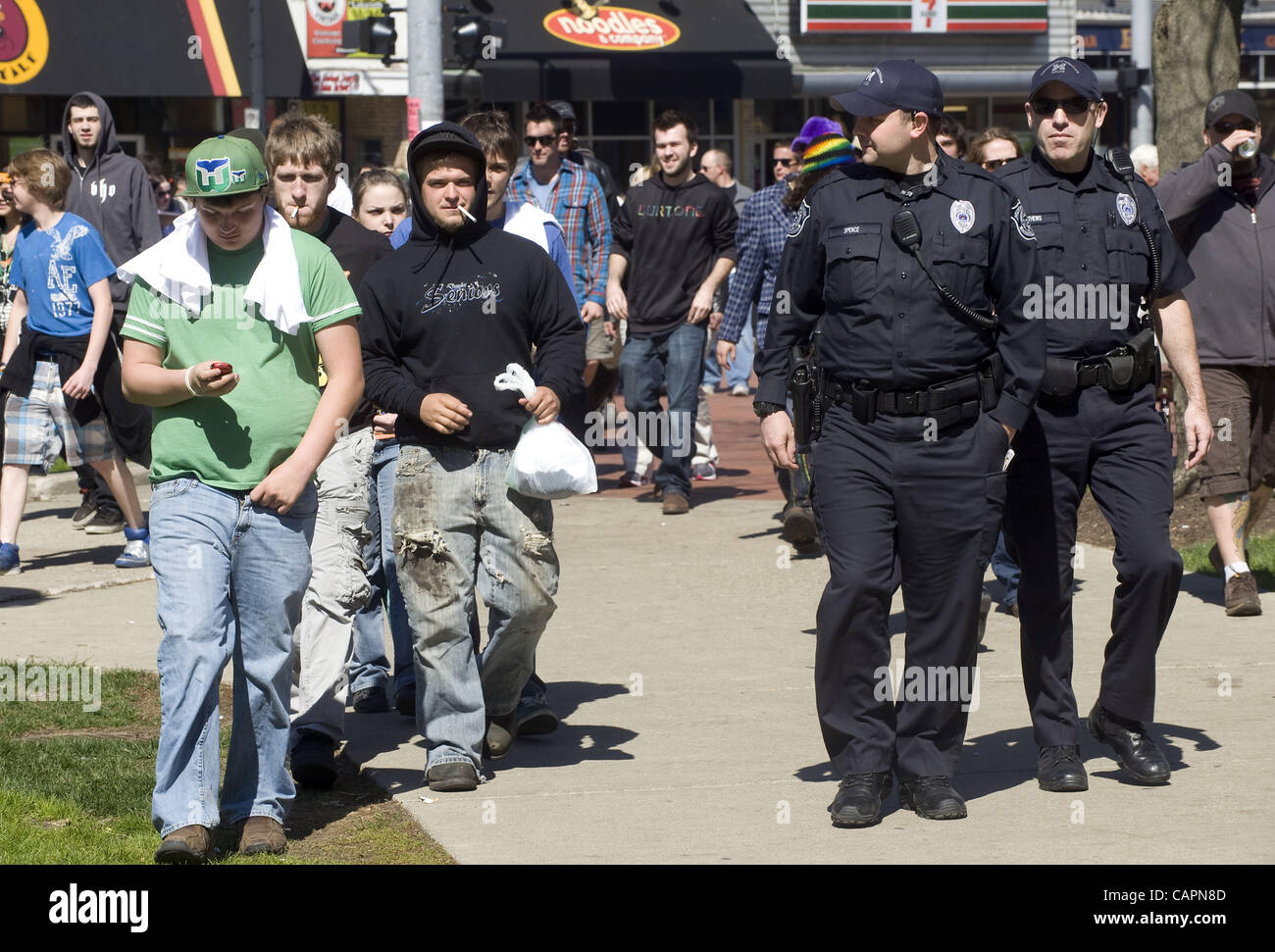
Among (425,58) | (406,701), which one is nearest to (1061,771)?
(406,701)

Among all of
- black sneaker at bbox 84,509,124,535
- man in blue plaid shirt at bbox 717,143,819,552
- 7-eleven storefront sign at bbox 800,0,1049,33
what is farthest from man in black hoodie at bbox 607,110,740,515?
7-eleven storefront sign at bbox 800,0,1049,33

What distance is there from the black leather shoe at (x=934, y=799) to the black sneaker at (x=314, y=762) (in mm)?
1785

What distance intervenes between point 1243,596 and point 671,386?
167 inches

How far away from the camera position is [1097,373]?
223 inches

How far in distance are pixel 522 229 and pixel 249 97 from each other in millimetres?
20963

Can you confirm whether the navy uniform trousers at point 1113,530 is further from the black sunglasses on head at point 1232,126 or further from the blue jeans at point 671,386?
the blue jeans at point 671,386

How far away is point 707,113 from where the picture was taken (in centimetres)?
3003

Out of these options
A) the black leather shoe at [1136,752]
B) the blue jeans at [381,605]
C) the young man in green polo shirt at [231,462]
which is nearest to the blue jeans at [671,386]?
the blue jeans at [381,605]

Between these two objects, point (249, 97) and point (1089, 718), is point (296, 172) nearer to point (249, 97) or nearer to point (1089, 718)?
point (1089, 718)

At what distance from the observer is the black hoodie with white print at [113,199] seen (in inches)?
411

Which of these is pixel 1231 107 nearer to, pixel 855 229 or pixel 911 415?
pixel 855 229

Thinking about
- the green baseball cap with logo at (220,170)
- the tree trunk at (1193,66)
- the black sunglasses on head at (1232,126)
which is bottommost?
the green baseball cap with logo at (220,170)

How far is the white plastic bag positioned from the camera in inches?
222

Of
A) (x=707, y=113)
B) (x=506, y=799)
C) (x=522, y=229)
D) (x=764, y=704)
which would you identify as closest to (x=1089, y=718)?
(x=764, y=704)
